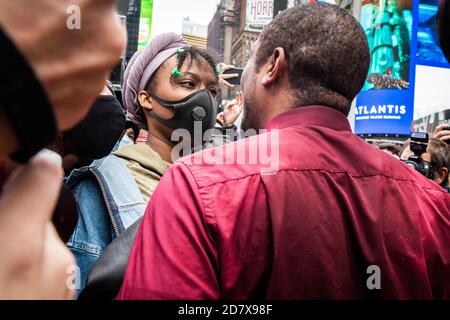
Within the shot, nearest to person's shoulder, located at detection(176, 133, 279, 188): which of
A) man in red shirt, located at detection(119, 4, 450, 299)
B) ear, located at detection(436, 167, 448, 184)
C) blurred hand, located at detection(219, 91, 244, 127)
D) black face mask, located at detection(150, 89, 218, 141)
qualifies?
Result: man in red shirt, located at detection(119, 4, 450, 299)

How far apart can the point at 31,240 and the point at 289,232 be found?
84 cm

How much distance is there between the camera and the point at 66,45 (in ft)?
1.64

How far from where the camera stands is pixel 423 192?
1.49 metres

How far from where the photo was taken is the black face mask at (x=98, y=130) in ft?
5.48

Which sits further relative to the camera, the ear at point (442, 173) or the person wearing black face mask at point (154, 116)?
the ear at point (442, 173)

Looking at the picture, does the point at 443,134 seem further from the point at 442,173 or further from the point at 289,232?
the point at 289,232

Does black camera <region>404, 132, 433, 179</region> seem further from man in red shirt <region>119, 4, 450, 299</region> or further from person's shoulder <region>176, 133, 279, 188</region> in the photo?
person's shoulder <region>176, 133, 279, 188</region>

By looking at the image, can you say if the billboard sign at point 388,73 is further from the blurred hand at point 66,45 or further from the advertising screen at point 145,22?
the blurred hand at point 66,45

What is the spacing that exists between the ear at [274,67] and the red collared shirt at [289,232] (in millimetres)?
272

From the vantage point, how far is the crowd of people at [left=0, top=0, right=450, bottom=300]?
492 mm

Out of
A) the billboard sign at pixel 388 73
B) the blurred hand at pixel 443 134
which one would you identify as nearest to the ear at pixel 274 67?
the blurred hand at pixel 443 134

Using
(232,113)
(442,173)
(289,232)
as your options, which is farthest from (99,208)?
(442,173)
